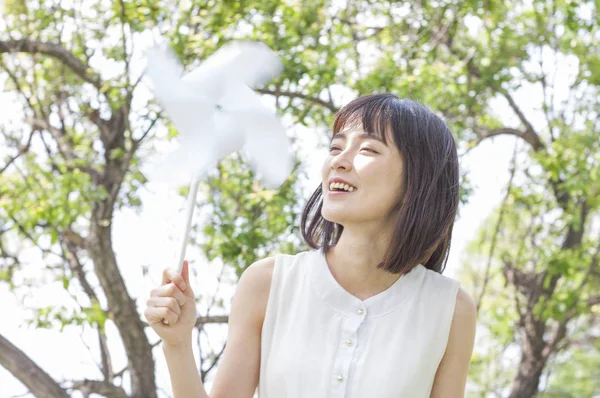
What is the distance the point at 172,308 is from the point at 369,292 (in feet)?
1.35

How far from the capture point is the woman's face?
1.37m

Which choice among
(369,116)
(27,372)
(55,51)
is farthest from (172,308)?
(55,51)

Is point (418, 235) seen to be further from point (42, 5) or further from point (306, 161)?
point (42, 5)

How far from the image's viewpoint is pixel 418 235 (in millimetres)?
1449

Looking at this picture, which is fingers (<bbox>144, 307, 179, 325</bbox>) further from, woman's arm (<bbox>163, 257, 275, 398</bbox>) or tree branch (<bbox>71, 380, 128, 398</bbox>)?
tree branch (<bbox>71, 380, 128, 398</bbox>)

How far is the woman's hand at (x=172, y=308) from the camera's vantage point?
1.19 meters

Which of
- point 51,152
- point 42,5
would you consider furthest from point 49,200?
point 42,5

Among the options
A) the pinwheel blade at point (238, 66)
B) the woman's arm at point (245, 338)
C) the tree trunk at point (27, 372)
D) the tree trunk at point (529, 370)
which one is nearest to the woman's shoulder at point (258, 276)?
the woman's arm at point (245, 338)

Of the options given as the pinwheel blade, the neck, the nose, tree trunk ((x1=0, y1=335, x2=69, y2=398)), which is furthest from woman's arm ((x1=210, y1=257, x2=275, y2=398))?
tree trunk ((x1=0, y1=335, x2=69, y2=398))

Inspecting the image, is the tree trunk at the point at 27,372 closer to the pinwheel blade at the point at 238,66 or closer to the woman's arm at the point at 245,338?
the woman's arm at the point at 245,338

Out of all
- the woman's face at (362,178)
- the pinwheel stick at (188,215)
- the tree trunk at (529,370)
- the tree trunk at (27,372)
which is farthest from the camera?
the tree trunk at (529,370)

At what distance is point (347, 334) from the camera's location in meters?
1.44

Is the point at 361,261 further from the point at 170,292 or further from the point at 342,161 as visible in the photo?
the point at 170,292

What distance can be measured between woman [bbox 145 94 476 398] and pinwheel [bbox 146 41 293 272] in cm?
16
